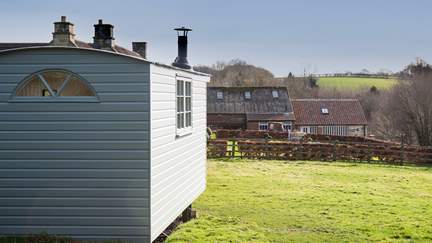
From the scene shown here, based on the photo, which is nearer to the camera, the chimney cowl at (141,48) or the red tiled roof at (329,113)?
the chimney cowl at (141,48)

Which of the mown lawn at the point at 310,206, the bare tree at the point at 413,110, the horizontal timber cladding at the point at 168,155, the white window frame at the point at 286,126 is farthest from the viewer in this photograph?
the white window frame at the point at 286,126

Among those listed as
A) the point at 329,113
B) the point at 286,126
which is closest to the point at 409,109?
the point at 329,113

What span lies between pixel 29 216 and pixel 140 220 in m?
1.72

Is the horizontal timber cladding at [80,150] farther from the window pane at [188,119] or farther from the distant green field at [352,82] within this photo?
the distant green field at [352,82]

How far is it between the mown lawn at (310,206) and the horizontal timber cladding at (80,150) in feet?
5.41

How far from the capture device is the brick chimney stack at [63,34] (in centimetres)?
1464

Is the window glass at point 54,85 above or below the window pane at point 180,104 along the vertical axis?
above

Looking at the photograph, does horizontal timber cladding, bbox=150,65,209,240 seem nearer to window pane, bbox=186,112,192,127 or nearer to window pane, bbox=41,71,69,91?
window pane, bbox=186,112,192,127

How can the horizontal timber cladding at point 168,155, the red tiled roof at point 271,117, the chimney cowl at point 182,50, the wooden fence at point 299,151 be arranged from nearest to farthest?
the horizontal timber cladding at point 168,155 → the chimney cowl at point 182,50 → the wooden fence at point 299,151 → the red tiled roof at point 271,117

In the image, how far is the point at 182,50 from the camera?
45.3ft

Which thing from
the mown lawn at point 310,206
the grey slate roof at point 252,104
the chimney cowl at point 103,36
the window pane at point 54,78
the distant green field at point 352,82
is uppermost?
the distant green field at point 352,82

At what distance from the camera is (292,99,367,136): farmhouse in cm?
4681

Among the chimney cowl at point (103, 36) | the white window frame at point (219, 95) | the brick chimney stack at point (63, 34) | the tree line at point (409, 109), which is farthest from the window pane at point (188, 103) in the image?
the white window frame at point (219, 95)

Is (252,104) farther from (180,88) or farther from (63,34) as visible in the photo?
(180,88)
